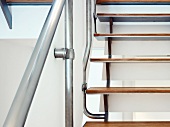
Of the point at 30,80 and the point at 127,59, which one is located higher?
the point at 127,59

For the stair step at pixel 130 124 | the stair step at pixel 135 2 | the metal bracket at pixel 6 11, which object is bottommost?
the stair step at pixel 130 124

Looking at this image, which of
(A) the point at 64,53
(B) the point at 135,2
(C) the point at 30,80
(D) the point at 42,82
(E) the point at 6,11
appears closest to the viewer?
(C) the point at 30,80

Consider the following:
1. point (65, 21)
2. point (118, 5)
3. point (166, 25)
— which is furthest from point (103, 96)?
point (118, 5)

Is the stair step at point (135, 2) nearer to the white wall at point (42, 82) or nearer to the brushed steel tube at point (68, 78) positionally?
the white wall at point (42, 82)

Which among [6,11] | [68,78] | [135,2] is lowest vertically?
[68,78]

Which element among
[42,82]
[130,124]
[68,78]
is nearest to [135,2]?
[130,124]

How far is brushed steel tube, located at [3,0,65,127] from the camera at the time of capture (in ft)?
1.43

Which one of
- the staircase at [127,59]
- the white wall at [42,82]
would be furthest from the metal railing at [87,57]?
the white wall at [42,82]

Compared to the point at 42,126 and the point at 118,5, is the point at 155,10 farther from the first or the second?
the point at 42,126

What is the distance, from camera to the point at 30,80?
1.62ft

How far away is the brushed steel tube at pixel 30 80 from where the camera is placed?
1.43 feet

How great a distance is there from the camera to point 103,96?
1496mm

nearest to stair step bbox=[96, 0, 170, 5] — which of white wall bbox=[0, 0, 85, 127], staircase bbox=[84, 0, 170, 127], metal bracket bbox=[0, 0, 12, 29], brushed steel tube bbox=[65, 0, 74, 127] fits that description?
staircase bbox=[84, 0, 170, 127]

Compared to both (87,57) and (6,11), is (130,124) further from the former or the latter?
(6,11)
